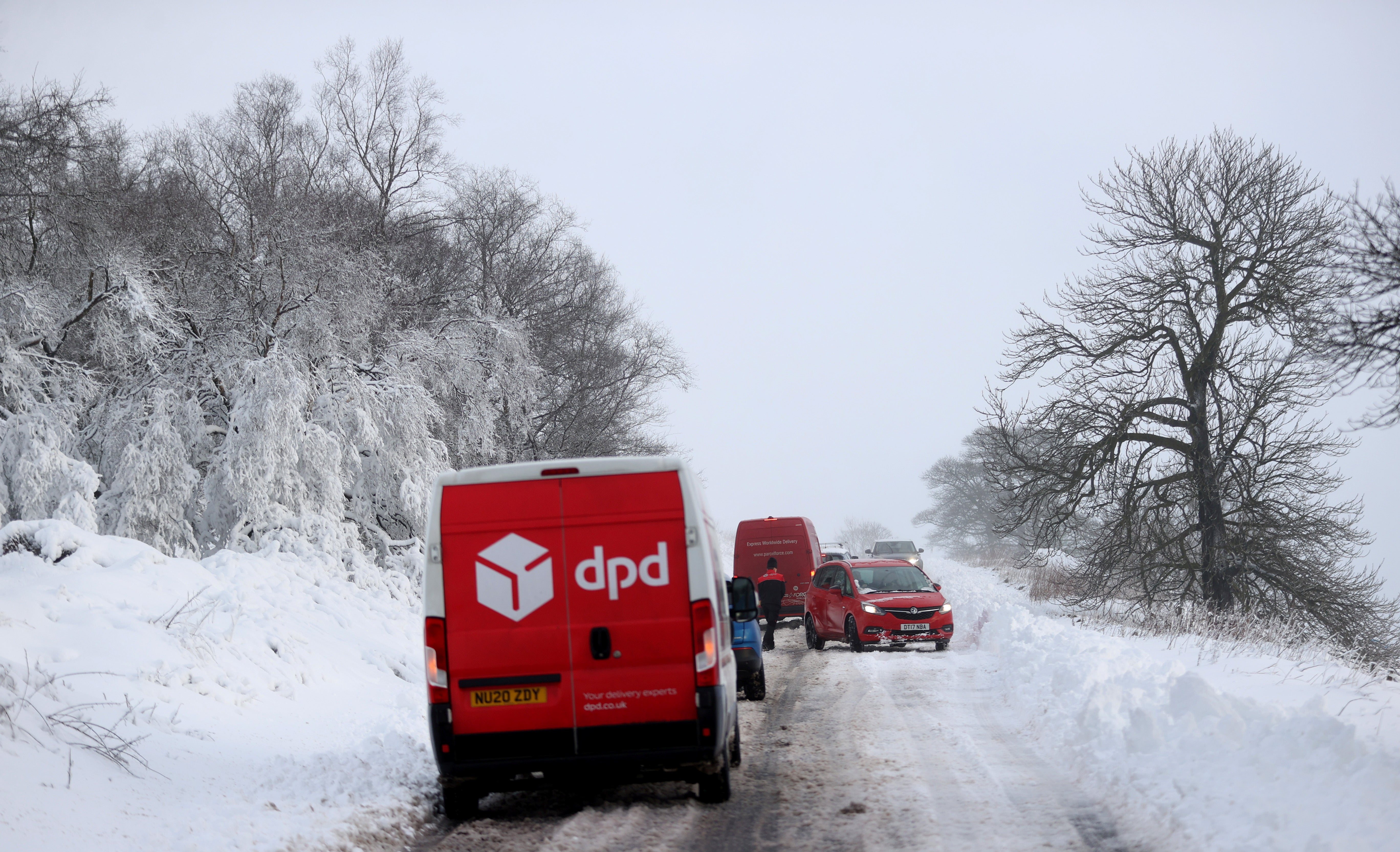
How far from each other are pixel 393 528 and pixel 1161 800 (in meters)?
18.4

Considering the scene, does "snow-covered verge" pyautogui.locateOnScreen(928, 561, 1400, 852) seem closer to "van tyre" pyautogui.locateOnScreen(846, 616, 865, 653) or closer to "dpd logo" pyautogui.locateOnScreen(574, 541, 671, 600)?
"dpd logo" pyautogui.locateOnScreen(574, 541, 671, 600)

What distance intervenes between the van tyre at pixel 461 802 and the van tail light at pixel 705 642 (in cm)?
177

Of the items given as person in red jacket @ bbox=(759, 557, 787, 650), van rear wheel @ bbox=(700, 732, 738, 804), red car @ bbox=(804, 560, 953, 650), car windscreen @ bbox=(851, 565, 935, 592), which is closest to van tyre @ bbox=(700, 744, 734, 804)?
van rear wheel @ bbox=(700, 732, 738, 804)

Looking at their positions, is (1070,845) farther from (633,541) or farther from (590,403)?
(590,403)

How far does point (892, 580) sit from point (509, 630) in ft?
44.2

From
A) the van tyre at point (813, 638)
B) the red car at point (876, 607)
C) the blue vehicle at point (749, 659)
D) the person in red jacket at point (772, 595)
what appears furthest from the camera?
the van tyre at point (813, 638)

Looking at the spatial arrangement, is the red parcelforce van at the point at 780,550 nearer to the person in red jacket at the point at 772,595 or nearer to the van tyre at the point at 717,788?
the person in red jacket at the point at 772,595

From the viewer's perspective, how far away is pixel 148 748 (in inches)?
287

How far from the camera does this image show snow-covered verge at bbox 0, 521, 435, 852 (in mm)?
6145

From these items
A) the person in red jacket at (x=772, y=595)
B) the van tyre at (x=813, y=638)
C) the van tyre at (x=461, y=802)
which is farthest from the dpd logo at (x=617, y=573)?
the van tyre at (x=813, y=638)

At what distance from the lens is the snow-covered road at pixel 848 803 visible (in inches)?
248

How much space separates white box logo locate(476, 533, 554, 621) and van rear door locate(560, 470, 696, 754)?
0.57 ft

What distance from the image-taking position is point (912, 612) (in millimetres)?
18109

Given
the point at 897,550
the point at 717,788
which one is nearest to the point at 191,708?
the point at 717,788
